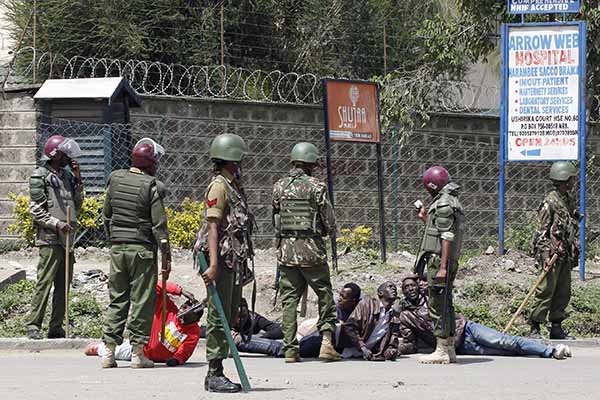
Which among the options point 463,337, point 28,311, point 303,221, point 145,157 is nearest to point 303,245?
point 303,221

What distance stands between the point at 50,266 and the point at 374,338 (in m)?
3.05

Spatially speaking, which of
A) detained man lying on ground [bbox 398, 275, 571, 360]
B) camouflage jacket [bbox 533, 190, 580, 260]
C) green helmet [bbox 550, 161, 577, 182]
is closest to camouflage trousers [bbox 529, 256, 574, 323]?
camouflage jacket [bbox 533, 190, 580, 260]

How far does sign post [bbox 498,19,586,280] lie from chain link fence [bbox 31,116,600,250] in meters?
2.30

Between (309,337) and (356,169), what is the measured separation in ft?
27.7

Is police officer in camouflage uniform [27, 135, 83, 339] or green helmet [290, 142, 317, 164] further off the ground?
green helmet [290, 142, 317, 164]

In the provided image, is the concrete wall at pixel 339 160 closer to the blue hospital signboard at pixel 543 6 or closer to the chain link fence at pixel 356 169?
the chain link fence at pixel 356 169

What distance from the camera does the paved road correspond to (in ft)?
27.9

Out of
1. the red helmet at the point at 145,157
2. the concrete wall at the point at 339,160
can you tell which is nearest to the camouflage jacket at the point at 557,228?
the red helmet at the point at 145,157

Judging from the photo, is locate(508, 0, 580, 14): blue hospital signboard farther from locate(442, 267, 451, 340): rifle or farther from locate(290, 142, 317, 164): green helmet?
locate(442, 267, 451, 340): rifle

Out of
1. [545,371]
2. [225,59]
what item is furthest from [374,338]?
[225,59]

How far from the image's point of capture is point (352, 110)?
1520 centimetres

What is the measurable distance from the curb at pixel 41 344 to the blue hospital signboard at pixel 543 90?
6.46m

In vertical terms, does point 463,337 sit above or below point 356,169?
below

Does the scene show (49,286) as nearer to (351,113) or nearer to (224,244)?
(224,244)
